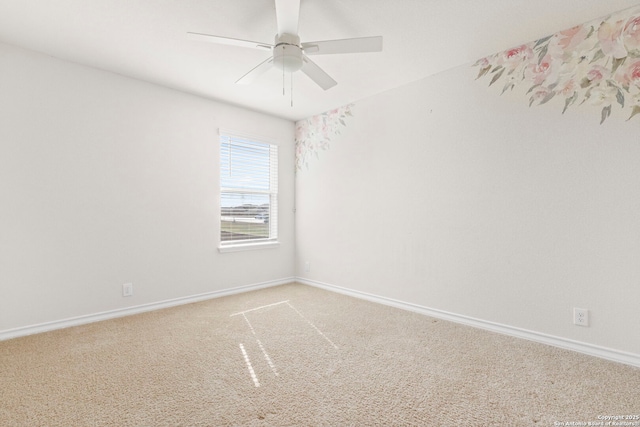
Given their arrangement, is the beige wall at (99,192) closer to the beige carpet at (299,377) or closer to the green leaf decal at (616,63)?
the beige carpet at (299,377)

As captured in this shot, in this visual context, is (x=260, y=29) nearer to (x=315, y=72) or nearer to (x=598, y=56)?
(x=315, y=72)

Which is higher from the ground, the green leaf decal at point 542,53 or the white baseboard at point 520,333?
the green leaf decal at point 542,53

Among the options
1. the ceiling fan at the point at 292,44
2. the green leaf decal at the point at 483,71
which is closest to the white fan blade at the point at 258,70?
the ceiling fan at the point at 292,44

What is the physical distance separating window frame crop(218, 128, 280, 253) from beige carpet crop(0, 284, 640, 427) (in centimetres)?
118

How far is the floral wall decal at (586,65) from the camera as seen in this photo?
1947mm

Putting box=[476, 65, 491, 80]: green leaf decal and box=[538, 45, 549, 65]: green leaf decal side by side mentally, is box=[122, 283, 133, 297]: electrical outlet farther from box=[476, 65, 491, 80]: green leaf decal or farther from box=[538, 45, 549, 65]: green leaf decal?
box=[538, 45, 549, 65]: green leaf decal

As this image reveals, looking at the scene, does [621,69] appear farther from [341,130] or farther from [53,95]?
[53,95]

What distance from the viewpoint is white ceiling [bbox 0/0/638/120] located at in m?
1.93

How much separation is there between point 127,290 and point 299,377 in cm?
208

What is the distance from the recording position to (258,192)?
3.99 m

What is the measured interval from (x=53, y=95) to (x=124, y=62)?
64cm

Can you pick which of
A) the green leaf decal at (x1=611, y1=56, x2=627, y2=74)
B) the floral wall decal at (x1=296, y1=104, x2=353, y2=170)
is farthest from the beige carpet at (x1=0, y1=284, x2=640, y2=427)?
the floral wall decal at (x1=296, y1=104, x2=353, y2=170)

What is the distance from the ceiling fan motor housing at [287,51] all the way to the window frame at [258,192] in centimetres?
189

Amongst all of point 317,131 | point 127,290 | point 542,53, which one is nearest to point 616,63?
point 542,53
